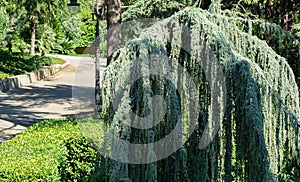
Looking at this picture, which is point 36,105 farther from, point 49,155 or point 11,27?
point 11,27

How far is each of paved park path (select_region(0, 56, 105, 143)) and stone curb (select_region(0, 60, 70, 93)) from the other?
0.79 ft

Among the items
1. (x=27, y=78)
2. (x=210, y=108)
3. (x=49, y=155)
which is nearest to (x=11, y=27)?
(x=27, y=78)

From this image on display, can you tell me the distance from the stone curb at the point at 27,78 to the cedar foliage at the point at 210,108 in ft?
45.6

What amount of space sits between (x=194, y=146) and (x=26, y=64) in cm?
1890

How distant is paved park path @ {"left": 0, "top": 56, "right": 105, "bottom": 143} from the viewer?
11.7 metres

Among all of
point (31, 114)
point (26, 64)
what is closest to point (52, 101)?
point (31, 114)

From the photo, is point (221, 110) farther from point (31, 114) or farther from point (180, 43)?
point (31, 114)

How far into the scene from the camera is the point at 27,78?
19125mm

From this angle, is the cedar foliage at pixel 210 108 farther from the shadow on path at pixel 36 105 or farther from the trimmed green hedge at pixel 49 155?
the shadow on path at pixel 36 105

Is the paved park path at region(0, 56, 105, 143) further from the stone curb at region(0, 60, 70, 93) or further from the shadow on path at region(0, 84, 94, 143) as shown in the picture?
the stone curb at region(0, 60, 70, 93)

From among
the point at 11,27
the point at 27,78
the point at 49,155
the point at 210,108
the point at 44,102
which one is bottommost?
the point at 44,102

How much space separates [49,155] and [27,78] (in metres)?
13.9

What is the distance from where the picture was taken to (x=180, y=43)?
11.7 feet

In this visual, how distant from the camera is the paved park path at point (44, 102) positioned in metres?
11.7
